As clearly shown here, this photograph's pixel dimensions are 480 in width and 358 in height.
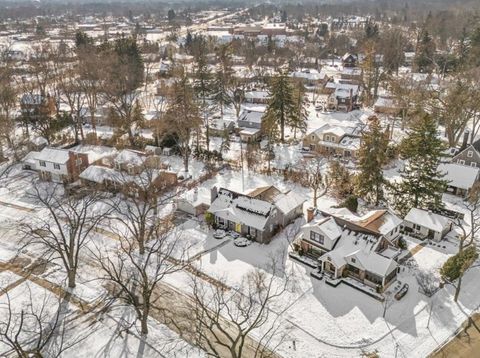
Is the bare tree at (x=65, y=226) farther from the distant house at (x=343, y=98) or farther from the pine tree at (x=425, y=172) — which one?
the distant house at (x=343, y=98)

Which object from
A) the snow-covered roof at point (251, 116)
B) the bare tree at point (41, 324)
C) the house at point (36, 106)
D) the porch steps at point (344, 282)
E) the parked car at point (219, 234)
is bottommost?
the bare tree at point (41, 324)

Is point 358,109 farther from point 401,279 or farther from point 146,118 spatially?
point 401,279

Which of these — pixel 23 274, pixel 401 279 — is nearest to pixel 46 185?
pixel 23 274

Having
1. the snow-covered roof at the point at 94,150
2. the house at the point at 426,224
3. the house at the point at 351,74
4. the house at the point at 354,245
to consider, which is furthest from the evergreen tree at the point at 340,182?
the house at the point at 351,74

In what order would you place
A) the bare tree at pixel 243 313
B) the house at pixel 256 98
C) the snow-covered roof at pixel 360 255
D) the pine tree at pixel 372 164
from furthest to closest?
the house at pixel 256 98, the pine tree at pixel 372 164, the snow-covered roof at pixel 360 255, the bare tree at pixel 243 313

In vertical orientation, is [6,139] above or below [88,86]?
below

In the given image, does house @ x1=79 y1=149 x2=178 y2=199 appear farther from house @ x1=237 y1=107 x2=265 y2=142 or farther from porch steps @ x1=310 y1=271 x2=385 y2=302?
porch steps @ x1=310 y1=271 x2=385 y2=302

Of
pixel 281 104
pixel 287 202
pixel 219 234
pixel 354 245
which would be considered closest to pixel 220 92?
pixel 281 104
